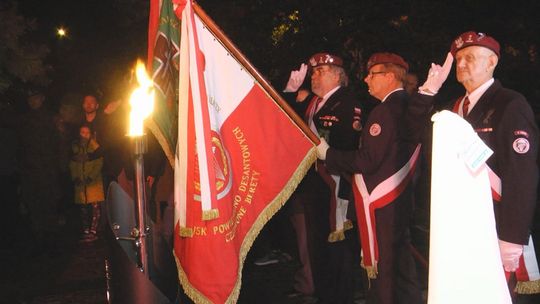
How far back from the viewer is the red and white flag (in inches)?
149

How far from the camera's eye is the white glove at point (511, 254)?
3230mm

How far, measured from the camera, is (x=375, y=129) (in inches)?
173

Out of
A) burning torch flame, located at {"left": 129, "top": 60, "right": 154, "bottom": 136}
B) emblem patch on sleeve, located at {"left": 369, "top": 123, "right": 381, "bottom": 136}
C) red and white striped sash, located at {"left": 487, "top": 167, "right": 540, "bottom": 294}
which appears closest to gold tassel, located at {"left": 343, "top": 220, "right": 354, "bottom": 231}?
emblem patch on sleeve, located at {"left": 369, "top": 123, "right": 381, "bottom": 136}

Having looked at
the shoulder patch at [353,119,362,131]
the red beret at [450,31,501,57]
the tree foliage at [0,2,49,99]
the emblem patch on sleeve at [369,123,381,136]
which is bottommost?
the emblem patch on sleeve at [369,123,381,136]

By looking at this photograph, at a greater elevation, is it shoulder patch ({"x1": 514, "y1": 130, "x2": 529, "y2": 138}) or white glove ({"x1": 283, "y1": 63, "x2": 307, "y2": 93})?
white glove ({"x1": 283, "y1": 63, "x2": 307, "y2": 93})

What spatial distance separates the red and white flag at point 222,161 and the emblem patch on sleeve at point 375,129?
443 mm

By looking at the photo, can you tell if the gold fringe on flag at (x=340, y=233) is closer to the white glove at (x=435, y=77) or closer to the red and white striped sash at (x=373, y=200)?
the red and white striped sash at (x=373, y=200)

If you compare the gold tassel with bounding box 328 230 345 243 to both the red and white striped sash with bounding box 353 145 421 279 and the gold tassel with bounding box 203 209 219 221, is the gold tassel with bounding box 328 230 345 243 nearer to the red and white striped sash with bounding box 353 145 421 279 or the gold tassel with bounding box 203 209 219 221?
the red and white striped sash with bounding box 353 145 421 279

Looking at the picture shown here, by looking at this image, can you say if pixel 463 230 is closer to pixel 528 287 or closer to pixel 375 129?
pixel 528 287

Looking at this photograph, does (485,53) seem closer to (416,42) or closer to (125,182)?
(125,182)

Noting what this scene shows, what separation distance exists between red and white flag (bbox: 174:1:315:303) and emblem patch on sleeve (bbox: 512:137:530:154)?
1574 mm

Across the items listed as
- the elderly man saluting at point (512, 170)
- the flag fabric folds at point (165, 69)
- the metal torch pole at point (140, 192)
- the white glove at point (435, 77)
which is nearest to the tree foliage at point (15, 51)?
the flag fabric folds at point (165, 69)

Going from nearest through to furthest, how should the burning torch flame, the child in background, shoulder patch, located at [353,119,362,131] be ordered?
the burning torch flame < shoulder patch, located at [353,119,362,131] < the child in background

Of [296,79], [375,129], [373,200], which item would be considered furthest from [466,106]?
[296,79]
